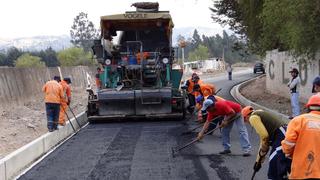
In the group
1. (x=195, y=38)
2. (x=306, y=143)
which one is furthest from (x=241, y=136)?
(x=195, y=38)

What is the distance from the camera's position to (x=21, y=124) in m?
15.8

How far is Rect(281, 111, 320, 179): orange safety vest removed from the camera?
5.09m

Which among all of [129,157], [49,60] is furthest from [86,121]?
[49,60]

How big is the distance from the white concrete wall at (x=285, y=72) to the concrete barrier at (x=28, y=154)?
884 cm

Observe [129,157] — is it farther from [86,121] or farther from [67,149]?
[86,121]

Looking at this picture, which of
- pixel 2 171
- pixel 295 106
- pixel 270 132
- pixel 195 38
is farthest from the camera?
pixel 195 38

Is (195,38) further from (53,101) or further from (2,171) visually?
(2,171)

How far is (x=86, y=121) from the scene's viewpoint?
17828mm

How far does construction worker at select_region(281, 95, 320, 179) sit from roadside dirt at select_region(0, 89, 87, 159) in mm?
6953

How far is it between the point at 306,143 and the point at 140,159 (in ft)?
18.2

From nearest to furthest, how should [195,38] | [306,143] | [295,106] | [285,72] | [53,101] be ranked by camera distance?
[306,143]
[53,101]
[295,106]
[285,72]
[195,38]

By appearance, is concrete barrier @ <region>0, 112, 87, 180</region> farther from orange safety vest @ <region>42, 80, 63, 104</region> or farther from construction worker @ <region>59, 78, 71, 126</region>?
orange safety vest @ <region>42, 80, 63, 104</region>

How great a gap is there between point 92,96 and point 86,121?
1.01 m

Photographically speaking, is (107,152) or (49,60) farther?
(49,60)
